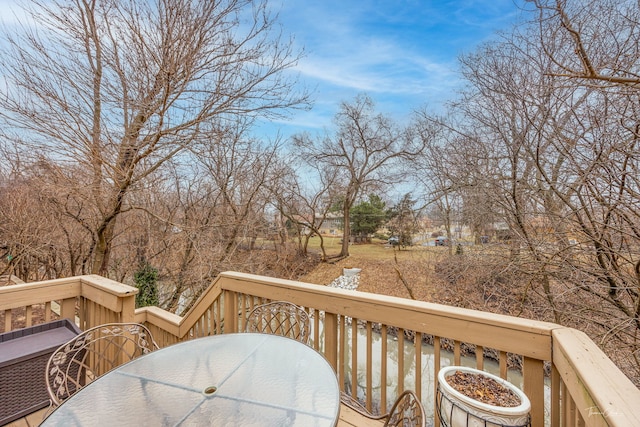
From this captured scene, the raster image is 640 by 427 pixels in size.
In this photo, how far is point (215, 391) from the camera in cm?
120

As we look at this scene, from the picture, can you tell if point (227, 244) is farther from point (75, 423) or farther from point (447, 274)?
point (75, 423)

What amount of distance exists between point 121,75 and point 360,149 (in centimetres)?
868

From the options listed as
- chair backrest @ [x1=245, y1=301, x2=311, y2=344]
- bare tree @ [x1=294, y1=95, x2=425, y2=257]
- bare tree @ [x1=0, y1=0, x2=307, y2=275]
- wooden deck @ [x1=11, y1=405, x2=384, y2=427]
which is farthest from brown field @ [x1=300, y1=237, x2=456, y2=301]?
bare tree @ [x1=0, y1=0, x2=307, y2=275]

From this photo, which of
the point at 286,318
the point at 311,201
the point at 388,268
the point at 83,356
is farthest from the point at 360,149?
the point at 83,356

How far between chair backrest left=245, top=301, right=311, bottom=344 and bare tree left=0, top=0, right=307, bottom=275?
3074 mm

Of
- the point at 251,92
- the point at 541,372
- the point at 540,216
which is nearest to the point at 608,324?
the point at 540,216

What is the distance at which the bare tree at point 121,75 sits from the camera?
137 inches

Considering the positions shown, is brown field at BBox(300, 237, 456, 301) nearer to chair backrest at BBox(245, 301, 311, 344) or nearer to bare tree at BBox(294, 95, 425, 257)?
bare tree at BBox(294, 95, 425, 257)

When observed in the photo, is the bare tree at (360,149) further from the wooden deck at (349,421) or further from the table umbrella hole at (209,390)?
the table umbrella hole at (209,390)

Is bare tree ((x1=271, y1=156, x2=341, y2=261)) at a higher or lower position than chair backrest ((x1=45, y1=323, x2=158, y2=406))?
higher

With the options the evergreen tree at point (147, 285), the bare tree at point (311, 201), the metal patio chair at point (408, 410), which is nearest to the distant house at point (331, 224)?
the bare tree at point (311, 201)

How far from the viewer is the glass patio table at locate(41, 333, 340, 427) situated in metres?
1.03

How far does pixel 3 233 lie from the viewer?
4891 mm

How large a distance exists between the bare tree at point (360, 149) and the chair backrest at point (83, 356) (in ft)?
29.2
